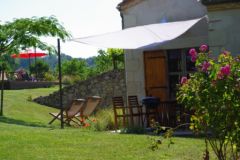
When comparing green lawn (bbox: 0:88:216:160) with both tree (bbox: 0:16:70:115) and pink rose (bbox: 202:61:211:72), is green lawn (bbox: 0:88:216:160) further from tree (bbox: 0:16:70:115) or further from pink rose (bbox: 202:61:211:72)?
tree (bbox: 0:16:70:115)

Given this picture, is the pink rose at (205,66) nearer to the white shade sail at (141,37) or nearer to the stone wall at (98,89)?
the white shade sail at (141,37)

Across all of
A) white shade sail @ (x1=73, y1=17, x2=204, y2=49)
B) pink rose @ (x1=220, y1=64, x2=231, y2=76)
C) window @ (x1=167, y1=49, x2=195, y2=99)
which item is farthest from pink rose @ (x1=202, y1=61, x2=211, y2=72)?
window @ (x1=167, y1=49, x2=195, y2=99)

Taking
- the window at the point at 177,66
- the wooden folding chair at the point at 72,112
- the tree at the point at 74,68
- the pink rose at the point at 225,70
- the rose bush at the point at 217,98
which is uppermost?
the tree at the point at 74,68

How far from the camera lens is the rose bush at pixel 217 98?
4855 mm

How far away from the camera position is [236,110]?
4.86 metres

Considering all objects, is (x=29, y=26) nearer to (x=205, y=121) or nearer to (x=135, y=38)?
(x=135, y=38)

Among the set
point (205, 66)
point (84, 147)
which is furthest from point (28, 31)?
point (205, 66)

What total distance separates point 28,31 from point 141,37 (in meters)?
6.85

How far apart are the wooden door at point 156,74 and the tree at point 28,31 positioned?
477cm

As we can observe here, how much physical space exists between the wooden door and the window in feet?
0.61

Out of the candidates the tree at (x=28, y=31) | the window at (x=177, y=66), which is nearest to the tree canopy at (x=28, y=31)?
the tree at (x=28, y=31)

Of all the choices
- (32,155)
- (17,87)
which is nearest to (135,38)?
(32,155)

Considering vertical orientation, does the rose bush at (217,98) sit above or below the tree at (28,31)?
below

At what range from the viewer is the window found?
1357 centimetres
